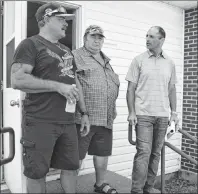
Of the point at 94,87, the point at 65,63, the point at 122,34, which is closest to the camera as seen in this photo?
the point at 65,63

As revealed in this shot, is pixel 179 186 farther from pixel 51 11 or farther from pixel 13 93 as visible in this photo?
pixel 51 11

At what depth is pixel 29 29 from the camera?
4.98 m

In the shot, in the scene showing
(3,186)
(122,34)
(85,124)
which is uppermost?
(122,34)

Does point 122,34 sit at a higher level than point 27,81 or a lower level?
higher

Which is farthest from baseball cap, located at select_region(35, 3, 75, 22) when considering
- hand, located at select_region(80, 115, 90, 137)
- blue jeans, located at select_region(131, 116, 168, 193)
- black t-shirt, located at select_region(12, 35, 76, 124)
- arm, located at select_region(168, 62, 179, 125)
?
arm, located at select_region(168, 62, 179, 125)

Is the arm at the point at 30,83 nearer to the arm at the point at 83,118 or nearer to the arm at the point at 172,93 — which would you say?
the arm at the point at 83,118

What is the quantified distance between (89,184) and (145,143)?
868 mm

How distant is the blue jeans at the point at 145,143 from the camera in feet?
8.43

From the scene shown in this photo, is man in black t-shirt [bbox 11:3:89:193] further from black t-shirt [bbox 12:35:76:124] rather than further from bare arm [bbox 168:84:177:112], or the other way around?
bare arm [bbox 168:84:177:112]

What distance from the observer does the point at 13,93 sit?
8.34 ft

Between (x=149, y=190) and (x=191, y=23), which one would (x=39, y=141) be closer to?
(x=149, y=190)

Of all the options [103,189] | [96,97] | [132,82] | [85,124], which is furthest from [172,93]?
[103,189]

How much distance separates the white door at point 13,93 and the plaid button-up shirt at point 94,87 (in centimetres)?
55

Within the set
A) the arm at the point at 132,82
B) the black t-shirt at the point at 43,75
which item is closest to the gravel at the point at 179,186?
the arm at the point at 132,82
